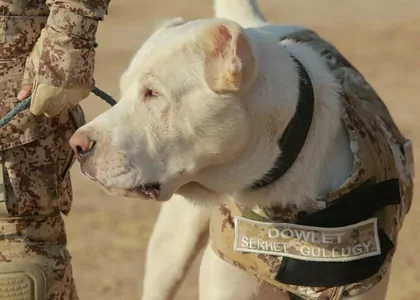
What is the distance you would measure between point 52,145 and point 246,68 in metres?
0.71

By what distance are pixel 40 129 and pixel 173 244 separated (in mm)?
701

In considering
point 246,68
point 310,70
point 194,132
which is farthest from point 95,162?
point 310,70

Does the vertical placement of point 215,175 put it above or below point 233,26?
below

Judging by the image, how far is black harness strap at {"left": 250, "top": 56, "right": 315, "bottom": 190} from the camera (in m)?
2.42

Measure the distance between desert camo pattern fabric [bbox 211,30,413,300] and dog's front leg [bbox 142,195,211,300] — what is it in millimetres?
153

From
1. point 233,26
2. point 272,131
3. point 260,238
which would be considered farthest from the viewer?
point 260,238

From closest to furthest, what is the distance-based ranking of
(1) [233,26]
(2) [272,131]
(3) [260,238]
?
(1) [233,26] < (2) [272,131] < (3) [260,238]

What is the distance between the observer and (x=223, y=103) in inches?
90.0

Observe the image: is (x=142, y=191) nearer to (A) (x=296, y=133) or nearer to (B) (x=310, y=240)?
(A) (x=296, y=133)

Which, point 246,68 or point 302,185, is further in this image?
point 302,185

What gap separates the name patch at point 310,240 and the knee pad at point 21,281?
0.62 metres

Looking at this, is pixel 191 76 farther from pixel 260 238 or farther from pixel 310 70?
pixel 260 238

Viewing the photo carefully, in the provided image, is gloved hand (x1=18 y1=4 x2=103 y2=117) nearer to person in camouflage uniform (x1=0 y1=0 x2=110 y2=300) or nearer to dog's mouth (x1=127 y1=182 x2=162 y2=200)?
person in camouflage uniform (x1=0 y1=0 x2=110 y2=300)

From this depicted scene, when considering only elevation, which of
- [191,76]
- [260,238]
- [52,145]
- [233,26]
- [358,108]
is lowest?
[260,238]
